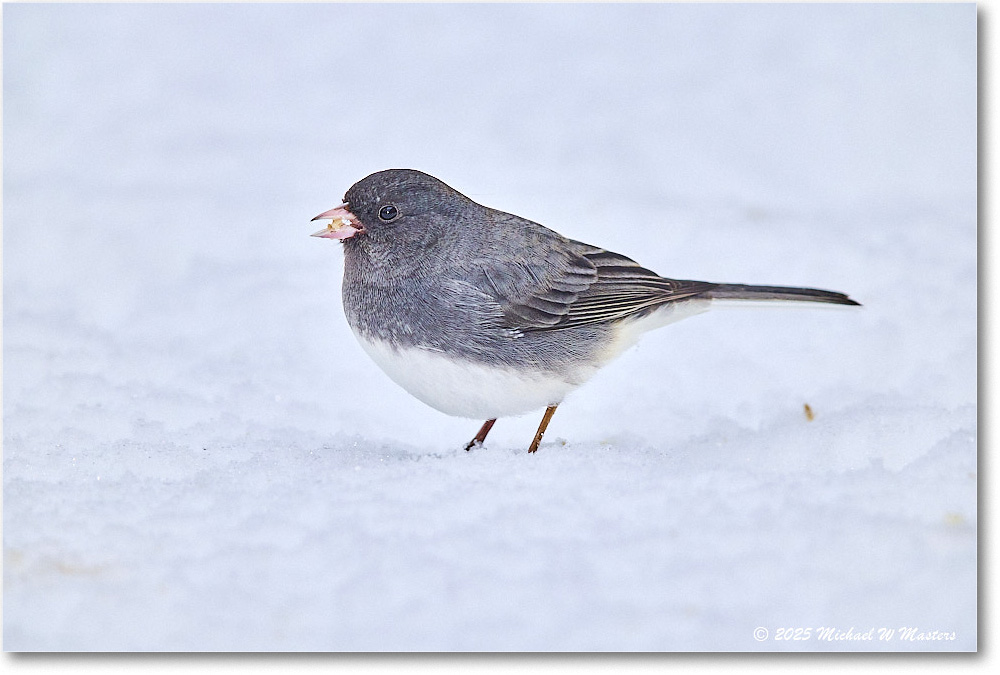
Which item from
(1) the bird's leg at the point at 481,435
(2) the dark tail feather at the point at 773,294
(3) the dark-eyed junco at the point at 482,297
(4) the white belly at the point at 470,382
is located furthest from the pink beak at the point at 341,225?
(2) the dark tail feather at the point at 773,294

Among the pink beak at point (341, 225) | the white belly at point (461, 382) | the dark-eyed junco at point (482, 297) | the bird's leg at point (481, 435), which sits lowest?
the bird's leg at point (481, 435)

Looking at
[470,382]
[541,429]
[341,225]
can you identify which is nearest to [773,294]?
[541,429]

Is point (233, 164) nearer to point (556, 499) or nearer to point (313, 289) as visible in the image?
point (313, 289)

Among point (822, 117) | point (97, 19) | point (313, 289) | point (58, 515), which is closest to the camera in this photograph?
point (58, 515)

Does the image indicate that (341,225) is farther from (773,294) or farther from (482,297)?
(773,294)

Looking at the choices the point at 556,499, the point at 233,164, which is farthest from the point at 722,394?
the point at 233,164

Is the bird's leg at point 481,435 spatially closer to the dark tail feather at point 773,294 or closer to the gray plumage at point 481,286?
the gray plumage at point 481,286

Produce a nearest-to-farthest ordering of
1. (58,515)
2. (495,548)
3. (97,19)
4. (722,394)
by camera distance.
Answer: (495,548) → (58,515) → (722,394) → (97,19)
